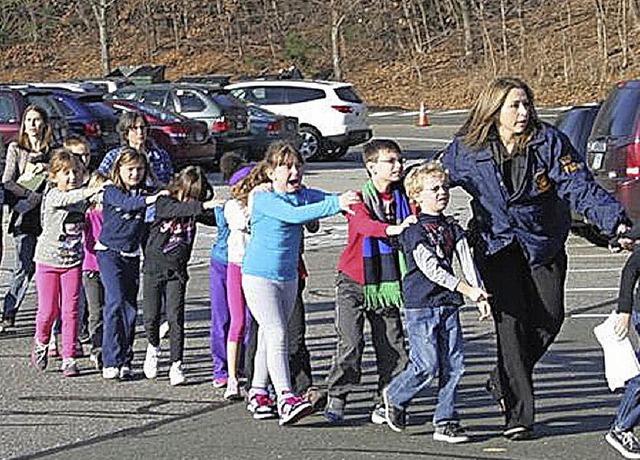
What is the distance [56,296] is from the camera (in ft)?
34.0

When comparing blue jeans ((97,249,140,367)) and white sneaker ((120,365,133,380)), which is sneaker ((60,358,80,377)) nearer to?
blue jeans ((97,249,140,367))

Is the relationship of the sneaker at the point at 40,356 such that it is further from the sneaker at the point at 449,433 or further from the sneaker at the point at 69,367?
the sneaker at the point at 449,433

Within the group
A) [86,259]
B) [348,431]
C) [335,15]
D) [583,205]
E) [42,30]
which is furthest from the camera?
[42,30]

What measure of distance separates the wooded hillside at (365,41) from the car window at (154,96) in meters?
18.4

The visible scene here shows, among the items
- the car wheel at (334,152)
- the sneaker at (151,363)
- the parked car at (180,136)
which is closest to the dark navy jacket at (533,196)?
the sneaker at (151,363)

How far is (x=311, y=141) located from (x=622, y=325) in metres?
23.9

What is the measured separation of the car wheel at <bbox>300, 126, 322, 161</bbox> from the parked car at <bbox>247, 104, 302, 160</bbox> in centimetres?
54

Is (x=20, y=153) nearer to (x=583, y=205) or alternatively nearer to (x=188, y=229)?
(x=188, y=229)

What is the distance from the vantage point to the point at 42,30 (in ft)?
192

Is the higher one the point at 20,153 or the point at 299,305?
the point at 20,153

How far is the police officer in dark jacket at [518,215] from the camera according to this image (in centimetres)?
773

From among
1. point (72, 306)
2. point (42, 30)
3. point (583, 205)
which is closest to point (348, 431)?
point (583, 205)

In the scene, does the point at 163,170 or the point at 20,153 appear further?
the point at 20,153

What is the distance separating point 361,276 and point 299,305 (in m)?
0.56
